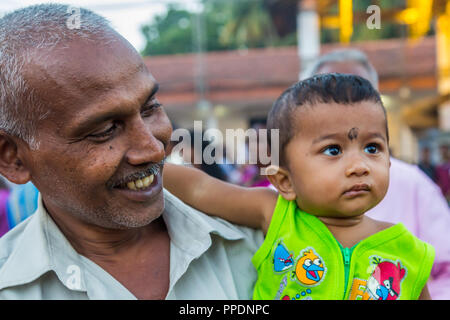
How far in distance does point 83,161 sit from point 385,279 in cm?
106

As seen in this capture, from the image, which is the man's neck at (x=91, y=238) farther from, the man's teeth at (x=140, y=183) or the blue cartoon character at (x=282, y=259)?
the blue cartoon character at (x=282, y=259)

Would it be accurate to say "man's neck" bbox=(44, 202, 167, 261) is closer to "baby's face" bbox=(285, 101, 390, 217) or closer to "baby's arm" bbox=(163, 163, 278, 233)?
"baby's arm" bbox=(163, 163, 278, 233)

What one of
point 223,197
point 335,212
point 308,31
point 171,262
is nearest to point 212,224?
point 223,197

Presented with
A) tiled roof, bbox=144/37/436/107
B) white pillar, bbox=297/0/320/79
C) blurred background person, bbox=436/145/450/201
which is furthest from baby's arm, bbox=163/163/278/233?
tiled roof, bbox=144/37/436/107

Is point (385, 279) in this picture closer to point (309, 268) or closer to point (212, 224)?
point (309, 268)

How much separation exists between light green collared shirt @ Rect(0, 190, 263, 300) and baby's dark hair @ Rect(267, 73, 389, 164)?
380mm

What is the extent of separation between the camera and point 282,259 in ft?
5.34

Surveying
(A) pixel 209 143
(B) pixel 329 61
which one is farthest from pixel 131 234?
(A) pixel 209 143

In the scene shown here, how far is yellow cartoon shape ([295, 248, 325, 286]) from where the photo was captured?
158cm

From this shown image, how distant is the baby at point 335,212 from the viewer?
1562mm

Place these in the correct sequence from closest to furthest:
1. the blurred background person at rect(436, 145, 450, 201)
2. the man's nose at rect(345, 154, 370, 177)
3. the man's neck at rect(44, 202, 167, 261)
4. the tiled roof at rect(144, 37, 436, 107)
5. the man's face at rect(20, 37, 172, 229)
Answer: the man's face at rect(20, 37, 172, 229) → the man's nose at rect(345, 154, 370, 177) → the man's neck at rect(44, 202, 167, 261) → the blurred background person at rect(436, 145, 450, 201) → the tiled roof at rect(144, 37, 436, 107)

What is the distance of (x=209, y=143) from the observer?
4258 millimetres

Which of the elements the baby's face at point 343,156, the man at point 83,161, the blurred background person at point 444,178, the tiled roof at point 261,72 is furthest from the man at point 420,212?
the tiled roof at point 261,72

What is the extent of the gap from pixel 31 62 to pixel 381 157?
116 cm
